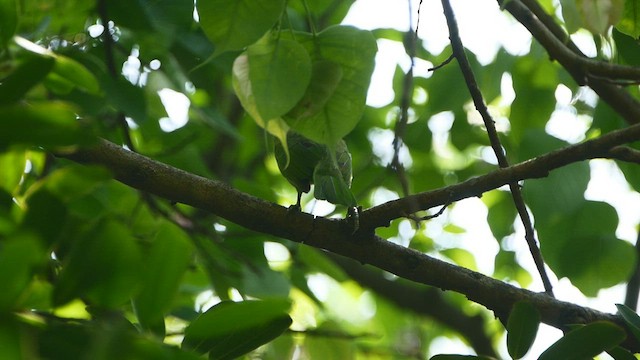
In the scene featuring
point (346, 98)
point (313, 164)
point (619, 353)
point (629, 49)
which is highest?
point (629, 49)

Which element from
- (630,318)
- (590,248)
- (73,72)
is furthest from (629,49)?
(73,72)

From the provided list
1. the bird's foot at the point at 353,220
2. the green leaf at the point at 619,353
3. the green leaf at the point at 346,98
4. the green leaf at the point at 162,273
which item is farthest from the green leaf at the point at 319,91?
the green leaf at the point at 619,353

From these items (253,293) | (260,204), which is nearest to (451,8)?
Answer: (260,204)

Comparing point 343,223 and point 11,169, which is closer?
point 11,169

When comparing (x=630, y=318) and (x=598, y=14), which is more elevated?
(x=598, y=14)

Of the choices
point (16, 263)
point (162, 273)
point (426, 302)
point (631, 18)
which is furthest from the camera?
point (426, 302)

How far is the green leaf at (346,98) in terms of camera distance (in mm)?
955

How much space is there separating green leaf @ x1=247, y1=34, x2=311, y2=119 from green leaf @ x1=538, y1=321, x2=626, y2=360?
0.38 m

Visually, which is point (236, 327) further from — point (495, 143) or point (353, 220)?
point (495, 143)

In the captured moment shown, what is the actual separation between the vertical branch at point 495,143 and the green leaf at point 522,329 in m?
0.35

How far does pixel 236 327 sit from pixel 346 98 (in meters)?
0.36

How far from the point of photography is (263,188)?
1749mm

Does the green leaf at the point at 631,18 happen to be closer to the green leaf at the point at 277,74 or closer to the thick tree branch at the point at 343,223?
the thick tree branch at the point at 343,223

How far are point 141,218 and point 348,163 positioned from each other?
20.1 inches
